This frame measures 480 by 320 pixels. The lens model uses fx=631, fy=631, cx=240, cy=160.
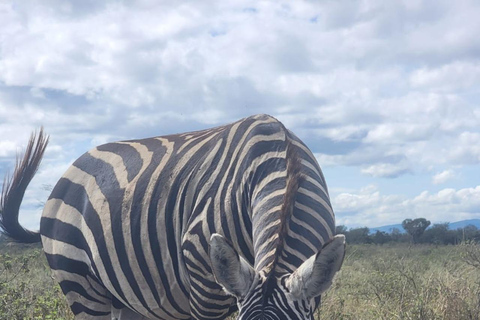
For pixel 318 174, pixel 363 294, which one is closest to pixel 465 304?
pixel 363 294

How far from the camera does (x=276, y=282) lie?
315 centimetres

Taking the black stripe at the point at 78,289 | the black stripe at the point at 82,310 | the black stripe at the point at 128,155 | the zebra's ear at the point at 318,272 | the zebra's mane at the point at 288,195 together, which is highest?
the black stripe at the point at 128,155

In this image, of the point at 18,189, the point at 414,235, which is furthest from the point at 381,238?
the point at 18,189

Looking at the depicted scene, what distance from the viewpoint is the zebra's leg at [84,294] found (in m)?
5.67

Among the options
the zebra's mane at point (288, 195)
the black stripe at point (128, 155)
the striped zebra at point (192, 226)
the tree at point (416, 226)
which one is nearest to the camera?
the striped zebra at point (192, 226)

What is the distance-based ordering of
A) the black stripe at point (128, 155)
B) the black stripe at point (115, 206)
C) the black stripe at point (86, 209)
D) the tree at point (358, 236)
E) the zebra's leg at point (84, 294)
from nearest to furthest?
the black stripe at point (115, 206) < the black stripe at point (86, 209) < the black stripe at point (128, 155) < the zebra's leg at point (84, 294) < the tree at point (358, 236)

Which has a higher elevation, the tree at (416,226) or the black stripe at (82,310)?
the tree at (416,226)

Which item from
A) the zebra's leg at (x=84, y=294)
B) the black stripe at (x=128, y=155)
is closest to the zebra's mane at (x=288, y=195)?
the black stripe at (x=128, y=155)

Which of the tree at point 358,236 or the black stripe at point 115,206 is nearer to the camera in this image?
the black stripe at point 115,206

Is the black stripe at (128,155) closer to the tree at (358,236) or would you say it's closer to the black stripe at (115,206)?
the black stripe at (115,206)

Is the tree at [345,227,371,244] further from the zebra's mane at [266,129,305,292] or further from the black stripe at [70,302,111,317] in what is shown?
the zebra's mane at [266,129,305,292]

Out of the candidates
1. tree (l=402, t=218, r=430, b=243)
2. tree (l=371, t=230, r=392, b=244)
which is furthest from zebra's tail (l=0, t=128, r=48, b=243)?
tree (l=402, t=218, r=430, b=243)

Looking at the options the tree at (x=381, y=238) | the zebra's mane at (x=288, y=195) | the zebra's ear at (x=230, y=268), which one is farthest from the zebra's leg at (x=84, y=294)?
the tree at (x=381, y=238)

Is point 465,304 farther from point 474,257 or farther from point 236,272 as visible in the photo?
point 236,272
